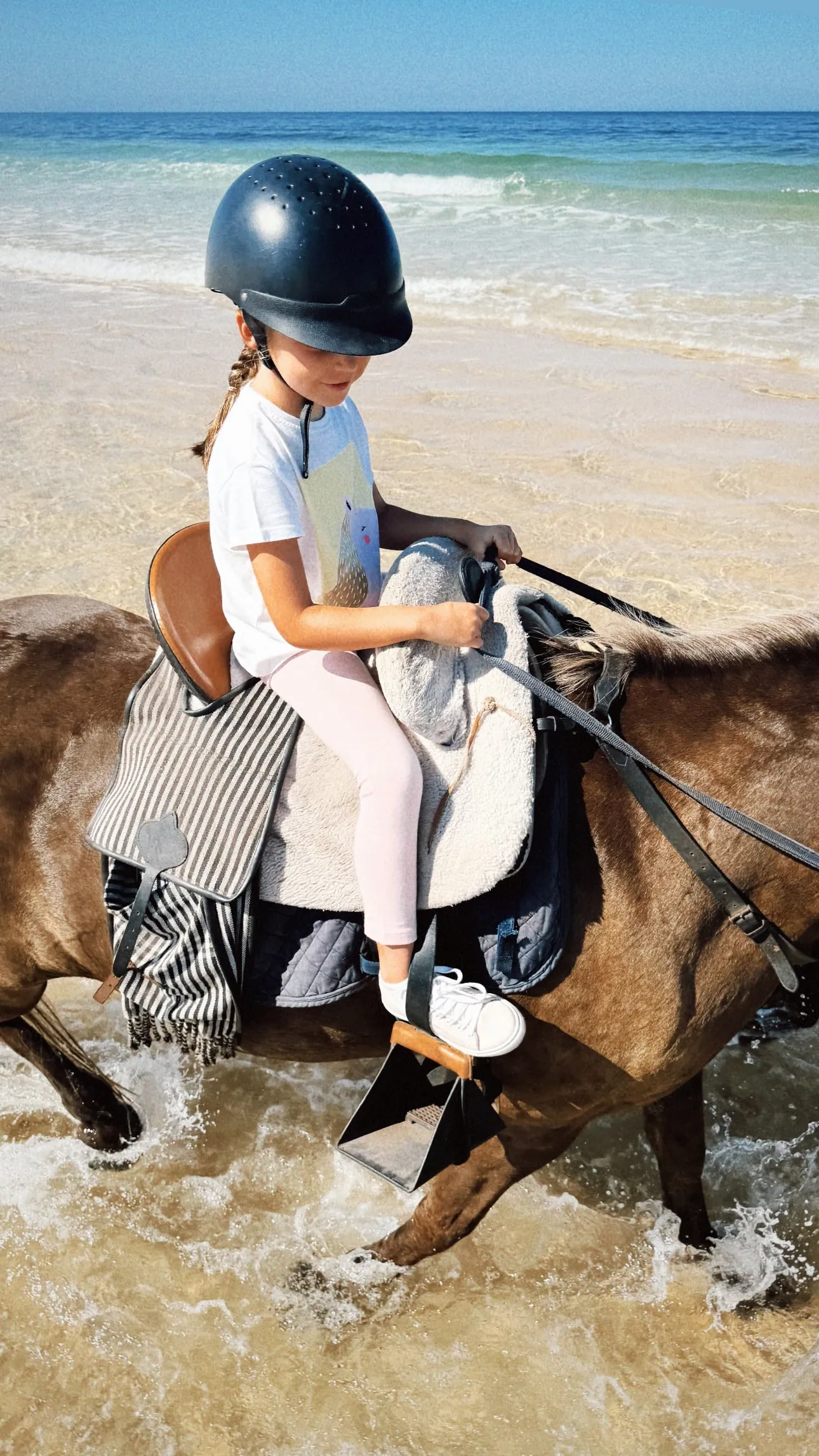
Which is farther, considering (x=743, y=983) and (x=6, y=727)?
(x=6, y=727)

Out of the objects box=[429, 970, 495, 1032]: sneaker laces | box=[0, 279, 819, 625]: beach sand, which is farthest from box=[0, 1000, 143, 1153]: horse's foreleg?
box=[0, 279, 819, 625]: beach sand

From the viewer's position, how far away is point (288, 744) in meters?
2.06

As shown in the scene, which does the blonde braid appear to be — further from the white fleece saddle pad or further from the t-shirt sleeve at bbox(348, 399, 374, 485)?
the white fleece saddle pad

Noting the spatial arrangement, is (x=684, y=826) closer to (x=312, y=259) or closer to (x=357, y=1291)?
(x=312, y=259)

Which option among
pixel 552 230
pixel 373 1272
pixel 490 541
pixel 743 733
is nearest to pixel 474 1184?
pixel 373 1272

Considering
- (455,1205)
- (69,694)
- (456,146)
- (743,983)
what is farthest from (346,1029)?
(456,146)

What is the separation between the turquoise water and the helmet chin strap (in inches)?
332

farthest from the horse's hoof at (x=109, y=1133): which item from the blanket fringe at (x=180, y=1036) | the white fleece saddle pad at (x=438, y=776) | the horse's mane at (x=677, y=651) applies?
the horse's mane at (x=677, y=651)

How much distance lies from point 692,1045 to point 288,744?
39.9 inches

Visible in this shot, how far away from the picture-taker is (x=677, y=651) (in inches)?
81.5

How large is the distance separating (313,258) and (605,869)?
48.6 inches

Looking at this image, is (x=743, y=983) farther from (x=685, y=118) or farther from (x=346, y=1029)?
(x=685, y=118)

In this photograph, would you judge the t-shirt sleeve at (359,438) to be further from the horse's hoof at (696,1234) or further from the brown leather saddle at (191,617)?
the horse's hoof at (696,1234)

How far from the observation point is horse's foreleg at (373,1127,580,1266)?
7.61ft
